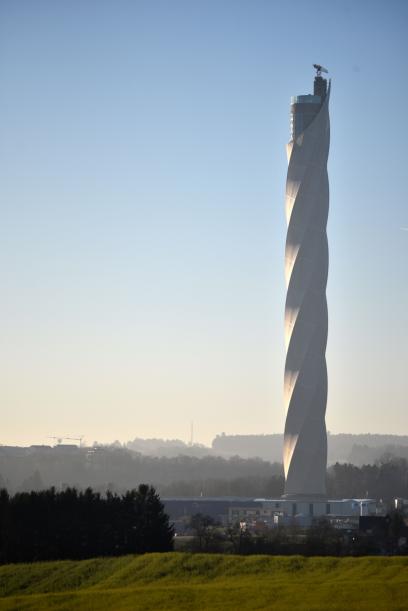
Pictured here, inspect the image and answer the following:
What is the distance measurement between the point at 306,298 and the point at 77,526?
5735cm

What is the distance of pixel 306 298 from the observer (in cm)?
11588

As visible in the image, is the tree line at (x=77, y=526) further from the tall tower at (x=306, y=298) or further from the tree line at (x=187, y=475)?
the tree line at (x=187, y=475)

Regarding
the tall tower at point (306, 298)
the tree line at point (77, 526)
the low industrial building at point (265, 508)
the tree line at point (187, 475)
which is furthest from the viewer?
the tree line at point (187, 475)

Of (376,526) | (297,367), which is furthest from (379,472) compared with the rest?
(376,526)

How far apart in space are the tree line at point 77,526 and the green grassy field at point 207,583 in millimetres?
6086

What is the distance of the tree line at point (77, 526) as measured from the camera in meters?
59.8

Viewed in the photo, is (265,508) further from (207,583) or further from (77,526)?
(207,583)

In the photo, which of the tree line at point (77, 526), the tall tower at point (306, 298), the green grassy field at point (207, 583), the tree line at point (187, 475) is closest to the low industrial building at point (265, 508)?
the tall tower at point (306, 298)

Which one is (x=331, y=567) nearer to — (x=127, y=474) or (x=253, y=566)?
(x=253, y=566)

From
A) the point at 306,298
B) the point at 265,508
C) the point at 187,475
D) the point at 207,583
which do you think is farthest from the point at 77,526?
the point at 187,475

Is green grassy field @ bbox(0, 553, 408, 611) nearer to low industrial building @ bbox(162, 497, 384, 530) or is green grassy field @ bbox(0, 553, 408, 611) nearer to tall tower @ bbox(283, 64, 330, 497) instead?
low industrial building @ bbox(162, 497, 384, 530)

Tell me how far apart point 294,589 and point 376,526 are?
34.5m

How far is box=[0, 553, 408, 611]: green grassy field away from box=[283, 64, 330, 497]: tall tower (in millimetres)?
63107


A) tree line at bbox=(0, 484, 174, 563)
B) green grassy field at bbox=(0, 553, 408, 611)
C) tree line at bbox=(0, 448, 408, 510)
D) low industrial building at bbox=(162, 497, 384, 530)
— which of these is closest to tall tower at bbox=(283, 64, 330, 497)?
low industrial building at bbox=(162, 497, 384, 530)
